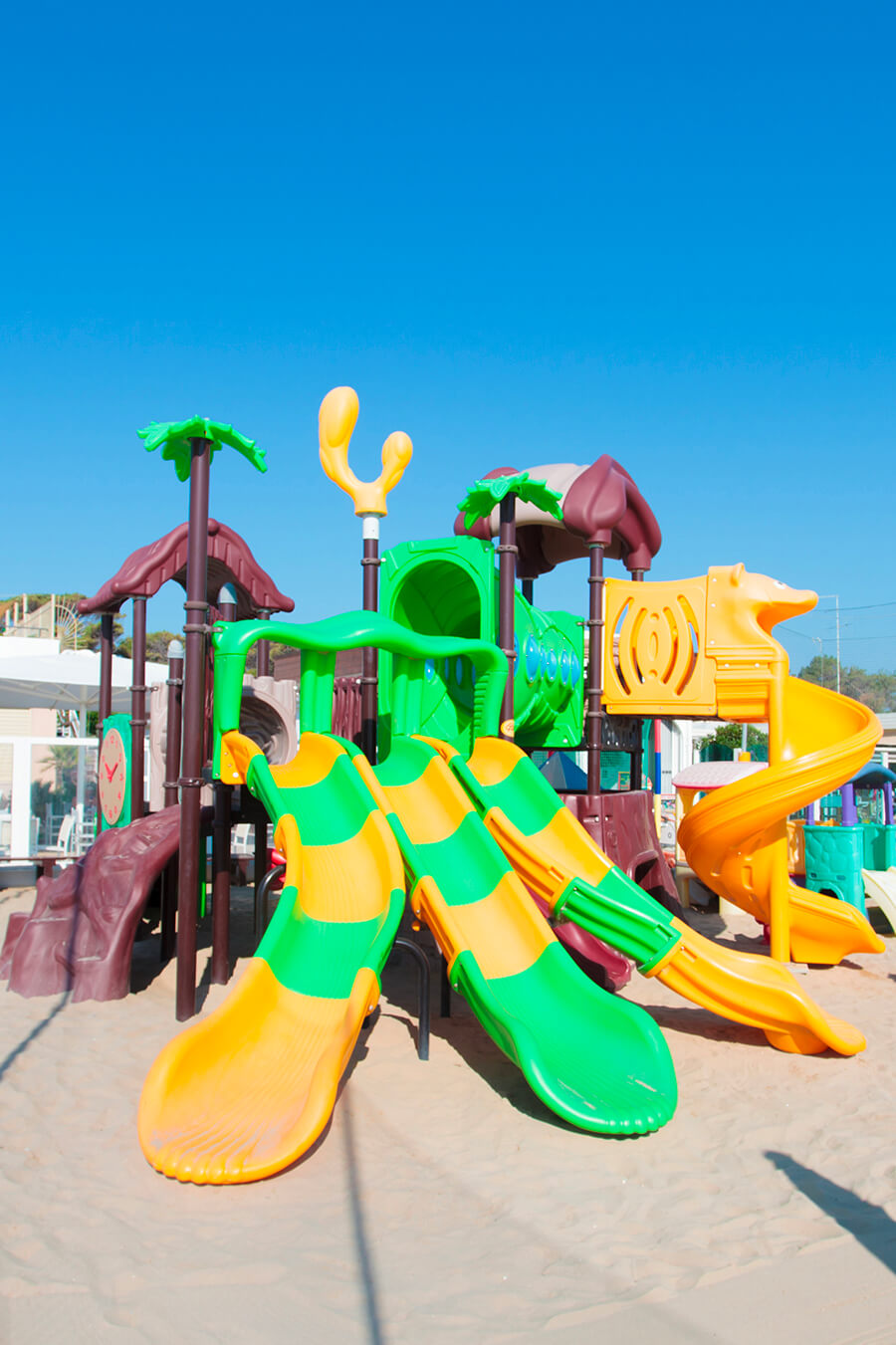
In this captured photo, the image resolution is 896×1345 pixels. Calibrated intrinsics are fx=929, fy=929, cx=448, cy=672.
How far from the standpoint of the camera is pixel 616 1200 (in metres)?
4.10

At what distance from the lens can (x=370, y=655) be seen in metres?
8.68

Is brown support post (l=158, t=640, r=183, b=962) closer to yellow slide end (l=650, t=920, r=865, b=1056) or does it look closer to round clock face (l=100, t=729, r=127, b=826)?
round clock face (l=100, t=729, r=127, b=826)

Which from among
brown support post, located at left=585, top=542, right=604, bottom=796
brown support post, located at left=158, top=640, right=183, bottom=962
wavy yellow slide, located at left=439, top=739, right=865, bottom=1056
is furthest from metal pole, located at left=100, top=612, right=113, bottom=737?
wavy yellow slide, located at left=439, top=739, right=865, bottom=1056

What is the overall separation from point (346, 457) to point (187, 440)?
7.07 ft

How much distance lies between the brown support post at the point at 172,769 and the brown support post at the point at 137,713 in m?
0.36

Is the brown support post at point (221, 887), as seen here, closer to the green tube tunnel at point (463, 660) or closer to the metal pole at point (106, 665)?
the green tube tunnel at point (463, 660)

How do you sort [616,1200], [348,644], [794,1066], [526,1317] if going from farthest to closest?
[348,644], [794,1066], [616,1200], [526,1317]

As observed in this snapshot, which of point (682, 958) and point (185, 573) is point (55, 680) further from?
point (682, 958)

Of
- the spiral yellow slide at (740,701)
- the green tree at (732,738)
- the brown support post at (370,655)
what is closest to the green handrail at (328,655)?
the brown support post at (370,655)

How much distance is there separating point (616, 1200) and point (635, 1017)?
4.75 ft

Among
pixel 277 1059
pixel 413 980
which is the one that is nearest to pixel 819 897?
pixel 413 980

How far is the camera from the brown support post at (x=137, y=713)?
382 inches

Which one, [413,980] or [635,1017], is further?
[413,980]

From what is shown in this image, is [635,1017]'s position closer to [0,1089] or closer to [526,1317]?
[526,1317]
